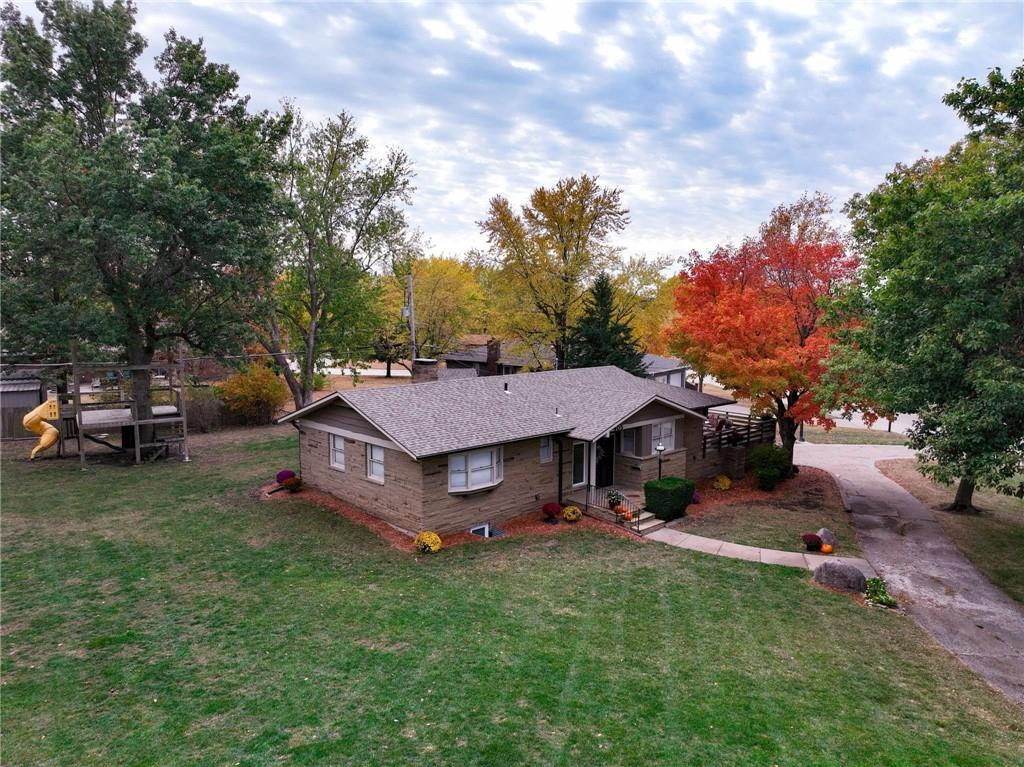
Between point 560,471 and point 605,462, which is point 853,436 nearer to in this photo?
point 605,462

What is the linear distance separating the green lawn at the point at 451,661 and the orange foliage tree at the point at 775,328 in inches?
377

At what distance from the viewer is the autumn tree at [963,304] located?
12.2 metres

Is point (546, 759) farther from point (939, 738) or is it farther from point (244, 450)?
point (244, 450)

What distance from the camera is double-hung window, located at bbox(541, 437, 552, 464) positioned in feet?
63.7

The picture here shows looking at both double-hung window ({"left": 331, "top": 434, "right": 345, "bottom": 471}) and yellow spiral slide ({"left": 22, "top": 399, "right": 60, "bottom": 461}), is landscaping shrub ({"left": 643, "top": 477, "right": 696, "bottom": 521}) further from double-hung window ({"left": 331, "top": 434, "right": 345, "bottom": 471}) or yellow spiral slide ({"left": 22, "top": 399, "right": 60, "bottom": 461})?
yellow spiral slide ({"left": 22, "top": 399, "right": 60, "bottom": 461})

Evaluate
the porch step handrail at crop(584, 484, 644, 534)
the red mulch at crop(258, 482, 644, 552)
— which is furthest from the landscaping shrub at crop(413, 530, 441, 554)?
the porch step handrail at crop(584, 484, 644, 534)

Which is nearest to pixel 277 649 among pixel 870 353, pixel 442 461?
pixel 442 461

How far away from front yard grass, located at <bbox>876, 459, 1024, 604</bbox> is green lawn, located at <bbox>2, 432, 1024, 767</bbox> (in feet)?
19.8

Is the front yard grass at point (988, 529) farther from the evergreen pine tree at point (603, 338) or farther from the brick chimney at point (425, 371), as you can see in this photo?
the brick chimney at point (425, 371)

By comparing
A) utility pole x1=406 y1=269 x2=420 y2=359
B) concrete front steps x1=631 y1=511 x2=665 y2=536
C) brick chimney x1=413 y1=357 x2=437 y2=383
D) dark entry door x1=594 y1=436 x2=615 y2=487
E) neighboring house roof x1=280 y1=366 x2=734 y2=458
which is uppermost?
utility pole x1=406 y1=269 x2=420 y2=359

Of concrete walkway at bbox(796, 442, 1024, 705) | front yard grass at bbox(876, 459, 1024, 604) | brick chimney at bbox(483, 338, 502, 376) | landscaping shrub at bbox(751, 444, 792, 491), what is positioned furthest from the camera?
brick chimney at bbox(483, 338, 502, 376)

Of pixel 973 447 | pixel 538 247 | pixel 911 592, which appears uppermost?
pixel 538 247

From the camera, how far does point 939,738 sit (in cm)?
854

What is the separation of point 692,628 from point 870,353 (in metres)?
9.79
